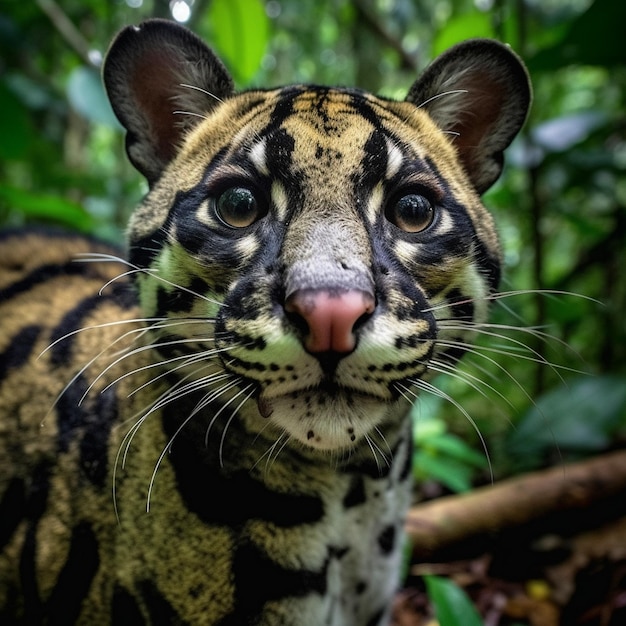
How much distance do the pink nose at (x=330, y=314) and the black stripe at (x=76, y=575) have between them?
0.96 metres

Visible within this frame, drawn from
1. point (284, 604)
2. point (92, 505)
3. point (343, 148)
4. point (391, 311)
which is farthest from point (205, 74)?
point (284, 604)

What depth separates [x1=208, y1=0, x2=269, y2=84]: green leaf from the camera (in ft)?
11.6

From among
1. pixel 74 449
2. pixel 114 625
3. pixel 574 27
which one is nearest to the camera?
pixel 114 625

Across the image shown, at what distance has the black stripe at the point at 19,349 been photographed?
6.68ft

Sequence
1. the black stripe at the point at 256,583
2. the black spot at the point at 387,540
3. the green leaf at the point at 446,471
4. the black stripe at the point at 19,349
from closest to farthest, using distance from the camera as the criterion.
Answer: the black stripe at the point at 256,583, the black spot at the point at 387,540, the black stripe at the point at 19,349, the green leaf at the point at 446,471

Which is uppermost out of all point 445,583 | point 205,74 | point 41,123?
point 41,123

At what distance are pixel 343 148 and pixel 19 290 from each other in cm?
146

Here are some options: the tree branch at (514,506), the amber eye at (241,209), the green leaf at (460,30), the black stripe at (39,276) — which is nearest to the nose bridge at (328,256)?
→ the amber eye at (241,209)

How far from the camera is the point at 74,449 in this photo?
5.74 feet

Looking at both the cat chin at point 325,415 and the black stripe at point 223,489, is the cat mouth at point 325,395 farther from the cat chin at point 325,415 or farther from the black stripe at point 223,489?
the black stripe at point 223,489

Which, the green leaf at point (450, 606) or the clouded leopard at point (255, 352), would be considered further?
the green leaf at point (450, 606)

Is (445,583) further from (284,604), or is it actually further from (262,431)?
(262,431)

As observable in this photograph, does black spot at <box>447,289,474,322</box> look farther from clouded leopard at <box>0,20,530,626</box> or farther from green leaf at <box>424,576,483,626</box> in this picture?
green leaf at <box>424,576,483,626</box>

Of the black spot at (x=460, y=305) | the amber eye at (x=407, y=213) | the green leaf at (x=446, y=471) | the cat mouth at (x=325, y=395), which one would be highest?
the amber eye at (x=407, y=213)
